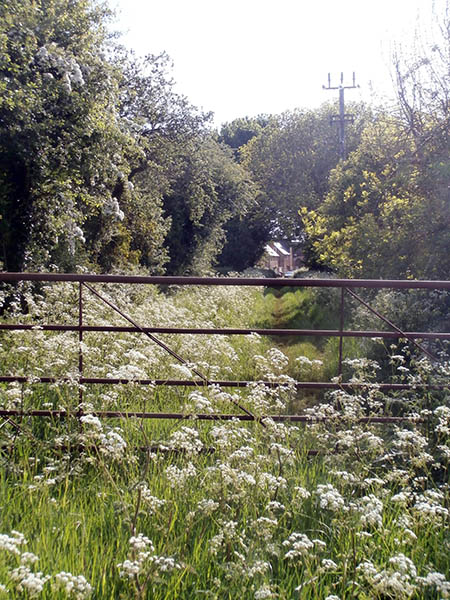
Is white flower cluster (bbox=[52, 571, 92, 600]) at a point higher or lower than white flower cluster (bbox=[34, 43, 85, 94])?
lower

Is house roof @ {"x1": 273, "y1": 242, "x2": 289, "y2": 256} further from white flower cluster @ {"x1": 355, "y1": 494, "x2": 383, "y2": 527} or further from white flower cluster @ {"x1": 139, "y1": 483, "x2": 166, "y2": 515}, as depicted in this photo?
white flower cluster @ {"x1": 355, "y1": 494, "x2": 383, "y2": 527}

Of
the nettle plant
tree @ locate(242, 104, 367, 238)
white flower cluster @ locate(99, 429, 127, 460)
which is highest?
tree @ locate(242, 104, 367, 238)

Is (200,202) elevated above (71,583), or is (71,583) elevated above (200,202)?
(200,202)

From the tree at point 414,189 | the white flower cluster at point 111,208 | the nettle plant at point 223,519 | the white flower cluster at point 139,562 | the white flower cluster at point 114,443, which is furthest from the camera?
the white flower cluster at point 111,208

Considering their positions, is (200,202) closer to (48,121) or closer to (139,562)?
(48,121)

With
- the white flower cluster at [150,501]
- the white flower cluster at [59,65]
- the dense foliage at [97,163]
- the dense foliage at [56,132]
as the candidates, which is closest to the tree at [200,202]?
the dense foliage at [97,163]

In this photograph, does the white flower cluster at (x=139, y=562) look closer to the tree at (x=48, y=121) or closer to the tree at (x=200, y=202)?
the tree at (x=48, y=121)

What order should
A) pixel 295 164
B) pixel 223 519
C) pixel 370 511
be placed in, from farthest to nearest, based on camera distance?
pixel 295 164 < pixel 223 519 < pixel 370 511

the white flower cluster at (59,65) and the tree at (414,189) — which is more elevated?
the white flower cluster at (59,65)

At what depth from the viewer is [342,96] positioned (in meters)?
39.1

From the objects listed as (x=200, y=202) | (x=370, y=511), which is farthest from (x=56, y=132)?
(x=200, y=202)

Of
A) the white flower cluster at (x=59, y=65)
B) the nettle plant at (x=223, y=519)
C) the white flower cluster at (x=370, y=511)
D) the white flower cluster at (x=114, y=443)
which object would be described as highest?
the white flower cluster at (x=59, y=65)

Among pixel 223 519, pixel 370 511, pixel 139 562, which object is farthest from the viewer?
pixel 223 519

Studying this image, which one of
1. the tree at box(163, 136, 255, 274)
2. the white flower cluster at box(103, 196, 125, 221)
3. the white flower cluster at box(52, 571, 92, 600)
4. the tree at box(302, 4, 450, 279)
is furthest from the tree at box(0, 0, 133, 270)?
the tree at box(163, 136, 255, 274)
